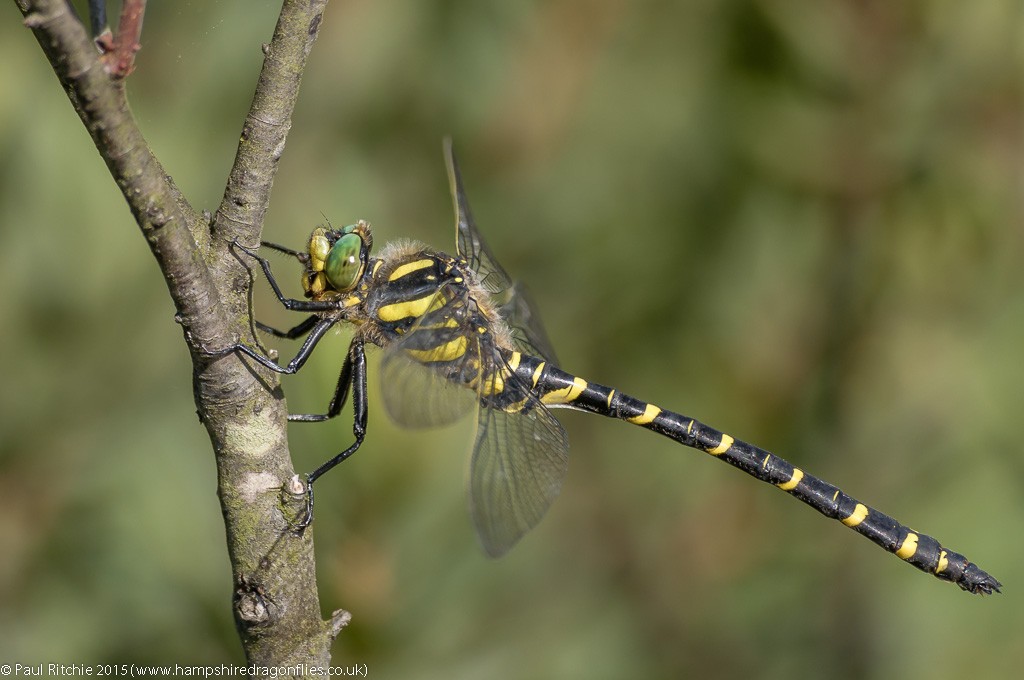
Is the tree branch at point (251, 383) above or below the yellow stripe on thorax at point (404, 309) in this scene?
below

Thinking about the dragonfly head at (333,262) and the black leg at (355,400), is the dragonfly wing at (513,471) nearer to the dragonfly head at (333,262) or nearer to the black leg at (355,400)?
the black leg at (355,400)

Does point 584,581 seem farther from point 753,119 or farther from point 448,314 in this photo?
point 753,119

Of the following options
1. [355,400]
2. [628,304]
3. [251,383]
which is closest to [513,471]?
[355,400]

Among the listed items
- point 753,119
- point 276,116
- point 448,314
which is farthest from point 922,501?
point 276,116

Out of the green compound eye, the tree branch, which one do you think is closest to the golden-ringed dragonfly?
the green compound eye

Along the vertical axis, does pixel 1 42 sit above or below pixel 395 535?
above

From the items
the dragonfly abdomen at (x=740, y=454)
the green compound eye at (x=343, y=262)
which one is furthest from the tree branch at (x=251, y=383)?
the dragonfly abdomen at (x=740, y=454)

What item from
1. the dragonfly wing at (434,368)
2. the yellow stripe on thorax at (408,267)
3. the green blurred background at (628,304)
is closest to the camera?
the dragonfly wing at (434,368)

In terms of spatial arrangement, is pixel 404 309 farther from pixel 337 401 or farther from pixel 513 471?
pixel 513 471
